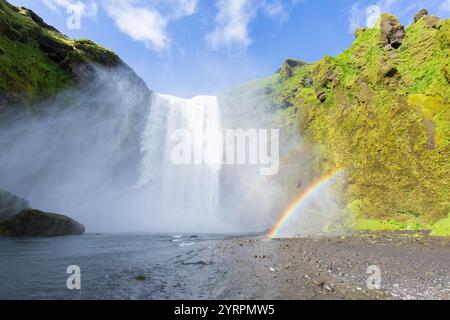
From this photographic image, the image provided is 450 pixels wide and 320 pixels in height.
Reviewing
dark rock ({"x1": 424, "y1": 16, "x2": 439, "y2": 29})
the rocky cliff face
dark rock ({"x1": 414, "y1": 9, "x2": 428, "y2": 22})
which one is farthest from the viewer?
the rocky cliff face

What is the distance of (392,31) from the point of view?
37.2 metres

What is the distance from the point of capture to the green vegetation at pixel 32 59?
3819 centimetres

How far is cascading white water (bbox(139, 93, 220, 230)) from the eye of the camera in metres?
60.6

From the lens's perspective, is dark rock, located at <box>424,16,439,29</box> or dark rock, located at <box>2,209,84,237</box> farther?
dark rock, located at <box>424,16,439,29</box>

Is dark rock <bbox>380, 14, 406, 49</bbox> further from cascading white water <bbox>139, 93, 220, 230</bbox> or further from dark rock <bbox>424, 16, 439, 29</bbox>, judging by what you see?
cascading white water <bbox>139, 93, 220, 230</bbox>

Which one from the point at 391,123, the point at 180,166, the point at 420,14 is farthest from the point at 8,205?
the point at 420,14

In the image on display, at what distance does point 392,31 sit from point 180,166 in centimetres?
4691

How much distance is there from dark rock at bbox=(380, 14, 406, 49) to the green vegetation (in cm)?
5098

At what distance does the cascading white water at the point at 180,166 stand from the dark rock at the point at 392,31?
38999 millimetres

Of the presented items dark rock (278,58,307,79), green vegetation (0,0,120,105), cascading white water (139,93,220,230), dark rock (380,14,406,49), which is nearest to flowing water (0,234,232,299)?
green vegetation (0,0,120,105)

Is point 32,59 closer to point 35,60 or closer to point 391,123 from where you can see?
point 35,60
